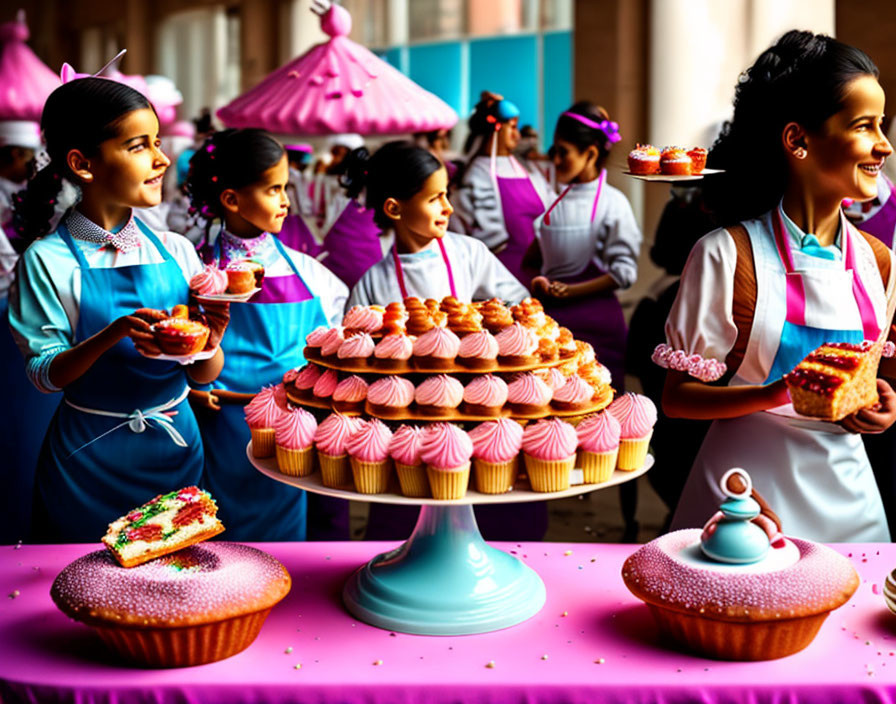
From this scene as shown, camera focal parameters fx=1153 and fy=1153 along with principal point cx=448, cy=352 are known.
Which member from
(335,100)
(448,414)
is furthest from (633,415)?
(335,100)

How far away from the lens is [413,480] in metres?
1.75

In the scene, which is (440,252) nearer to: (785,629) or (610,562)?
(610,562)

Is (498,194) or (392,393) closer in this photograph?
(392,393)

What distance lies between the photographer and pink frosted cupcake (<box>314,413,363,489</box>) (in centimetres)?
178

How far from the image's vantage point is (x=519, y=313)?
2068 millimetres

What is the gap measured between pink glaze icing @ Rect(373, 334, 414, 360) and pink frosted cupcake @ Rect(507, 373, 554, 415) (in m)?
0.18

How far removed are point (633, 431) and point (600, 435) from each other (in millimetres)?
84

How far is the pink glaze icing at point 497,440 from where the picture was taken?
174cm

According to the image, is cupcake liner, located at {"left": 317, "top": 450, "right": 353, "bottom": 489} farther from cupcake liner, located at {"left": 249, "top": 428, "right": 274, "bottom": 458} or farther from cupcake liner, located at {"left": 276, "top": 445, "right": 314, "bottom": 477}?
cupcake liner, located at {"left": 249, "top": 428, "right": 274, "bottom": 458}

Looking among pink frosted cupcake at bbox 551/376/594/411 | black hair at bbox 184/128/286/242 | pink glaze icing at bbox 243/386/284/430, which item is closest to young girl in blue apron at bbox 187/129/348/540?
black hair at bbox 184/128/286/242

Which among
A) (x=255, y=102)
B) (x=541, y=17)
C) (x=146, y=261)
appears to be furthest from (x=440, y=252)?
(x=541, y=17)

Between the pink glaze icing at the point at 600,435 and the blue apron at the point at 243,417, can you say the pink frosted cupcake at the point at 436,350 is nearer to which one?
the pink glaze icing at the point at 600,435

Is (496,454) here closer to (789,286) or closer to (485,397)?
(485,397)

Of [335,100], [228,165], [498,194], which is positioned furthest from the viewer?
[498,194]
